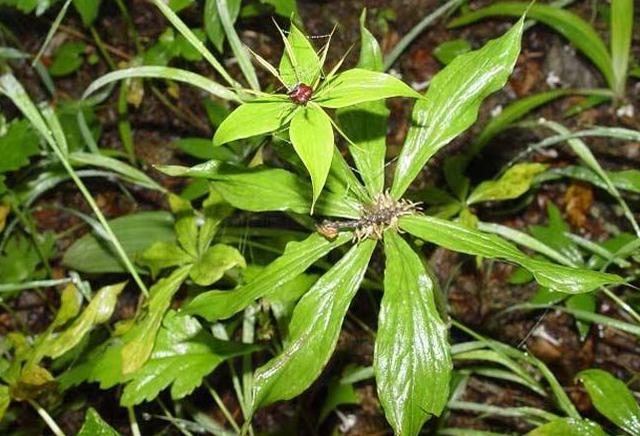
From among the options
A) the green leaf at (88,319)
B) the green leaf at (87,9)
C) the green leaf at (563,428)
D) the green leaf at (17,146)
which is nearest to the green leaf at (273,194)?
the green leaf at (88,319)

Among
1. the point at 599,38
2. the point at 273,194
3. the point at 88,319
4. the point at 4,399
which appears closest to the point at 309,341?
the point at 273,194

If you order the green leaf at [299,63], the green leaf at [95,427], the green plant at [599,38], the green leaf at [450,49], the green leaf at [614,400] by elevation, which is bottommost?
the green leaf at [95,427]

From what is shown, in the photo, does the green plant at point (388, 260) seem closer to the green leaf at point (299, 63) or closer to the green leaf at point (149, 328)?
the green leaf at point (299, 63)

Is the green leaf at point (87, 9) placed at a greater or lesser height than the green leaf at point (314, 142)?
greater

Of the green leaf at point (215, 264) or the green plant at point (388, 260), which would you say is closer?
the green plant at point (388, 260)

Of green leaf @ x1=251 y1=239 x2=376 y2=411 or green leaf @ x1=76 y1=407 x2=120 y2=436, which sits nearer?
green leaf @ x1=251 y1=239 x2=376 y2=411

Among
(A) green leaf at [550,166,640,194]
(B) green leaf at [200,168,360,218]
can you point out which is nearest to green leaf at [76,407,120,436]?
(B) green leaf at [200,168,360,218]

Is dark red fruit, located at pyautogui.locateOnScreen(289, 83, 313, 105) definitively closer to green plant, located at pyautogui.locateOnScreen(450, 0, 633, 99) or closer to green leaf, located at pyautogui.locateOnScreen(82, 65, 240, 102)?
green leaf, located at pyautogui.locateOnScreen(82, 65, 240, 102)
